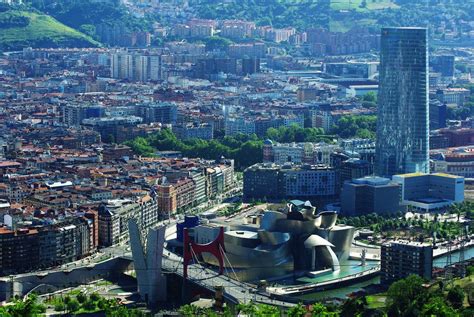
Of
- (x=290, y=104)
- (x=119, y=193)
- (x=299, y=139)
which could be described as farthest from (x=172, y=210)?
(x=290, y=104)

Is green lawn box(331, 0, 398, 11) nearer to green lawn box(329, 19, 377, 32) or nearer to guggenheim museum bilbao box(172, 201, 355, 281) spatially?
green lawn box(329, 19, 377, 32)

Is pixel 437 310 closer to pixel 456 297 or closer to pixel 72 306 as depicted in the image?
pixel 456 297

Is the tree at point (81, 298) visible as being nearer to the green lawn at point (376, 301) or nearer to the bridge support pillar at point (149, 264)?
the bridge support pillar at point (149, 264)

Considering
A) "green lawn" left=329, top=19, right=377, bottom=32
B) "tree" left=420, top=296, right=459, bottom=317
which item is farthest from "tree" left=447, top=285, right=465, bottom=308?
"green lawn" left=329, top=19, right=377, bottom=32

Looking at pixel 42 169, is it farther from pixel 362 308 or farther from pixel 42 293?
pixel 362 308

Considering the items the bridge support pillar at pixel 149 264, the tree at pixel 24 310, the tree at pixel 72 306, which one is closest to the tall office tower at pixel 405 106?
the bridge support pillar at pixel 149 264

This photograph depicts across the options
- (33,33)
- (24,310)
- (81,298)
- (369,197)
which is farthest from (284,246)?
(33,33)
